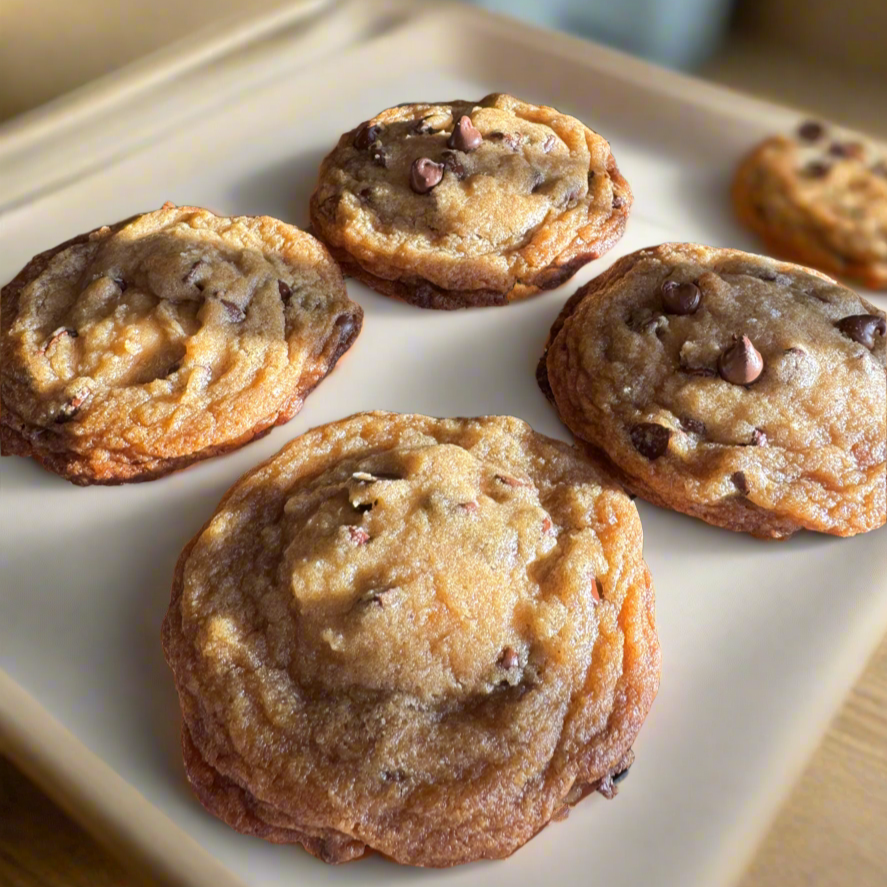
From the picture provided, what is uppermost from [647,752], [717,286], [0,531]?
[717,286]

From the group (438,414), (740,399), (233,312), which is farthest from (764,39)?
(233,312)

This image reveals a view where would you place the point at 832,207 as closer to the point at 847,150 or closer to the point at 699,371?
the point at 847,150

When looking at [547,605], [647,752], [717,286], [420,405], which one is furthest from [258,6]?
[647,752]

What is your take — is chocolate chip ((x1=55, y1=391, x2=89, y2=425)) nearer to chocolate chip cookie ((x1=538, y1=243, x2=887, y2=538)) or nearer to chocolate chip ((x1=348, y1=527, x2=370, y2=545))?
chocolate chip ((x1=348, y1=527, x2=370, y2=545))

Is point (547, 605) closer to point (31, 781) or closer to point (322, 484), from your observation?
point (322, 484)

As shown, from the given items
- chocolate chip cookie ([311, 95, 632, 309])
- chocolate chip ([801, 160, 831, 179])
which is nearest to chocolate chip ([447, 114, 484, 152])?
chocolate chip cookie ([311, 95, 632, 309])

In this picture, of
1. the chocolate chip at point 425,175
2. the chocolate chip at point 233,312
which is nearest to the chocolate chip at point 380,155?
the chocolate chip at point 425,175

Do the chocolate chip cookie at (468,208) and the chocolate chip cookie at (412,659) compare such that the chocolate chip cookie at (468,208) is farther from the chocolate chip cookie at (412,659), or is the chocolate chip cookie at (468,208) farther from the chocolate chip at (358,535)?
the chocolate chip at (358,535)
